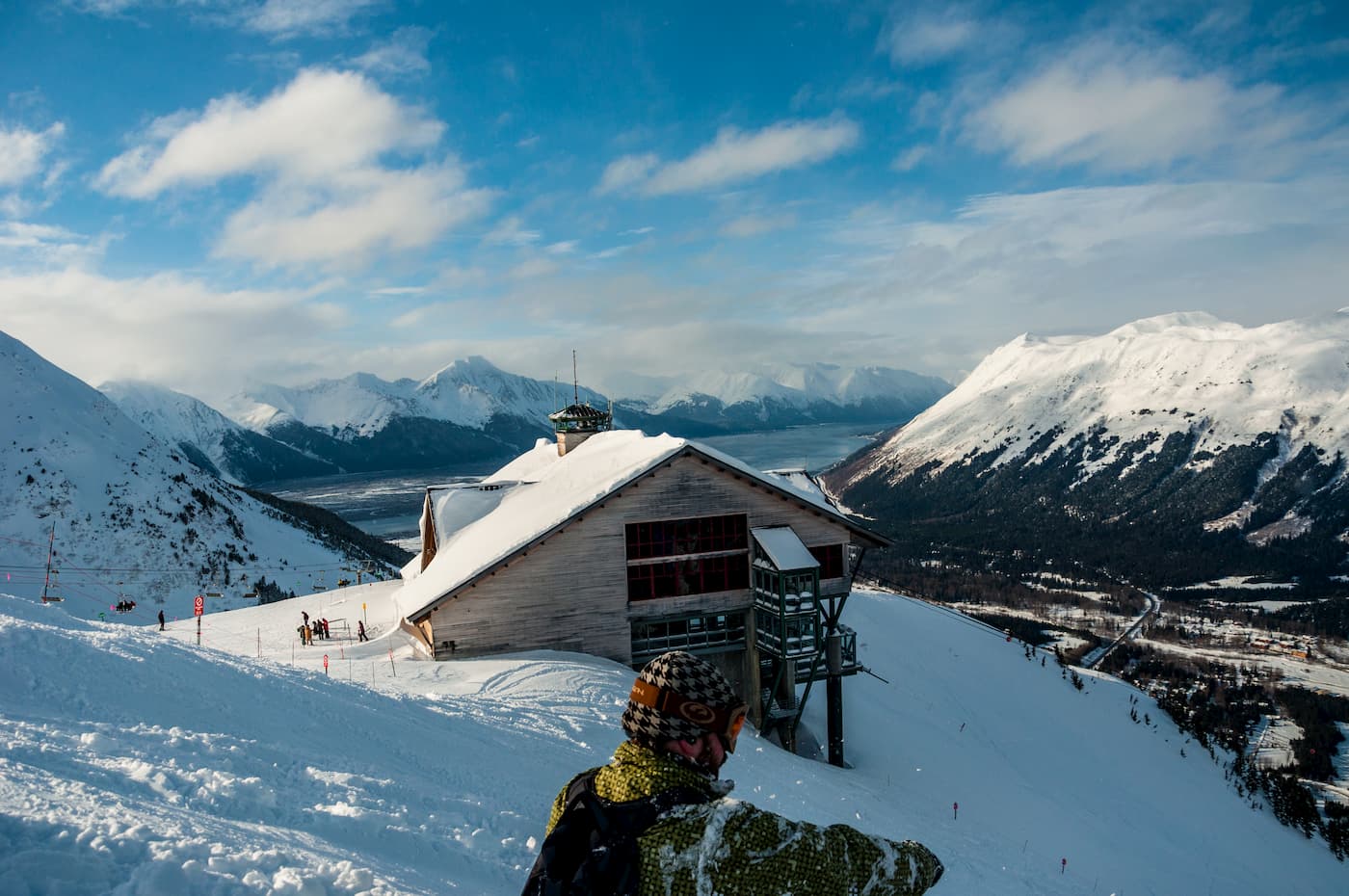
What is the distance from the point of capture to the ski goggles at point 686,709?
3.37 m

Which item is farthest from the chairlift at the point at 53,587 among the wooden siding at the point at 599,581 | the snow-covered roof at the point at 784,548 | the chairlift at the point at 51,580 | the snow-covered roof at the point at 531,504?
the snow-covered roof at the point at 784,548

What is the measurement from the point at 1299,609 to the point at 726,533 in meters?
126

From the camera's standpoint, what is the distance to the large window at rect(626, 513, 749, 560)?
82.2 feet

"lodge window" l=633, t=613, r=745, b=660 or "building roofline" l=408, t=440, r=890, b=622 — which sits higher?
"building roofline" l=408, t=440, r=890, b=622

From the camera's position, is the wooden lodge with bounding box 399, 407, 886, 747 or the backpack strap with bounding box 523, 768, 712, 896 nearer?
the backpack strap with bounding box 523, 768, 712, 896

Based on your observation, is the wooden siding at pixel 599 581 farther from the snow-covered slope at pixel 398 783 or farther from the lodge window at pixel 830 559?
the snow-covered slope at pixel 398 783

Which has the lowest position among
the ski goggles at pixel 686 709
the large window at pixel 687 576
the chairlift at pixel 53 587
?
the chairlift at pixel 53 587

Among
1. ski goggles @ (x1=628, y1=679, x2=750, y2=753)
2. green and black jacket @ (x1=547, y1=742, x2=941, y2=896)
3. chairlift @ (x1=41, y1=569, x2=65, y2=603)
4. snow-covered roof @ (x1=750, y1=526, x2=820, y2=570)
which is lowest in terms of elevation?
chairlift @ (x1=41, y1=569, x2=65, y2=603)

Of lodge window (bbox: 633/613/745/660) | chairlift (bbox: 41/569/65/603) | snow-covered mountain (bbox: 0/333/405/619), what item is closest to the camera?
lodge window (bbox: 633/613/745/660)

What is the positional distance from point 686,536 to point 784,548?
324 centimetres

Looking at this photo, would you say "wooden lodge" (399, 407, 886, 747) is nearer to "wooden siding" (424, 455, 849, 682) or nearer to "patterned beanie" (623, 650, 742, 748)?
"wooden siding" (424, 455, 849, 682)

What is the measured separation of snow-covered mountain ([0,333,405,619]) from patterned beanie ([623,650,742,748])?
4051 centimetres

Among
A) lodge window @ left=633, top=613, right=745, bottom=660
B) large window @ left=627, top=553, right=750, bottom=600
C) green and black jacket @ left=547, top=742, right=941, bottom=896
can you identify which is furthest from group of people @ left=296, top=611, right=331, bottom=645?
green and black jacket @ left=547, top=742, right=941, bottom=896

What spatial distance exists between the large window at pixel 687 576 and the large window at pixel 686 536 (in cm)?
34
